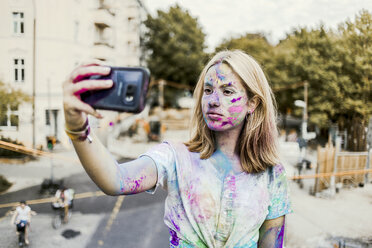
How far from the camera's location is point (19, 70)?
5.47ft

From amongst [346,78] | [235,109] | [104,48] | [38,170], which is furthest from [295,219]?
[104,48]

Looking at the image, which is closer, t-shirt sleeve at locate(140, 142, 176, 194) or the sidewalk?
t-shirt sleeve at locate(140, 142, 176, 194)

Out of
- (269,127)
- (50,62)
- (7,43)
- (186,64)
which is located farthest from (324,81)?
(186,64)

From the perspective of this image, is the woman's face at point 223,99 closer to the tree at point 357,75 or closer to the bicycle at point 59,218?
the tree at point 357,75

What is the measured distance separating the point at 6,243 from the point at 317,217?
2.17 metres

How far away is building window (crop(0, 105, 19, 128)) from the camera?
5.16 feet

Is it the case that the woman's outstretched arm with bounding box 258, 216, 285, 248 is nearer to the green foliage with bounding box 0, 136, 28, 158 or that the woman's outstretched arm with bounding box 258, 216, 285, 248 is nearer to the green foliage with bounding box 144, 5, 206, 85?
the green foliage with bounding box 0, 136, 28, 158

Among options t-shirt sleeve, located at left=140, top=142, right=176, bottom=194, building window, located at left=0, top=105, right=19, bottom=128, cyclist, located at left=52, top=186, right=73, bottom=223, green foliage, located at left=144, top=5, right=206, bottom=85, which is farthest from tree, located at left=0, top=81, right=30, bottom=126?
green foliage, located at left=144, top=5, right=206, bottom=85

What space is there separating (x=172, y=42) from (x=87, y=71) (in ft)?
35.9

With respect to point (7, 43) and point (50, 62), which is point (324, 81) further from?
point (7, 43)

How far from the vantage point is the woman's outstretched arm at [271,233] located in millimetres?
1208

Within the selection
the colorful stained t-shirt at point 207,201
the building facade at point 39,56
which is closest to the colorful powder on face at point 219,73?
the colorful stained t-shirt at point 207,201

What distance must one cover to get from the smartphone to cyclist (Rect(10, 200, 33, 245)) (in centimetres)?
138

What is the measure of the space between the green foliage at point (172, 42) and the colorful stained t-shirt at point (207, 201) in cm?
858
